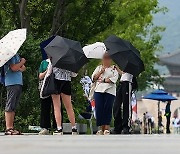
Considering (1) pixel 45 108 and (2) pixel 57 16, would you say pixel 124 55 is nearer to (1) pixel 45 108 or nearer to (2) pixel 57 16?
(1) pixel 45 108

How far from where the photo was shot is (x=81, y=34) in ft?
61.9

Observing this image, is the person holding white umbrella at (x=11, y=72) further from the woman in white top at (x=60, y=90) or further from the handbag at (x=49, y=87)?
the woman in white top at (x=60, y=90)

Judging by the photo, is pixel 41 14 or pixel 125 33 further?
pixel 125 33

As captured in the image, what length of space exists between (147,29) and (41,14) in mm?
18687

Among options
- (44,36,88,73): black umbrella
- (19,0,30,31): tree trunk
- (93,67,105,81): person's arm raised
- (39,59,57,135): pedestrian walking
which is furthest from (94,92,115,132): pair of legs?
(19,0,30,31): tree trunk

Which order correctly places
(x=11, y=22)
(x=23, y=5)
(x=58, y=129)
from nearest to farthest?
(x=58, y=129) → (x=23, y=5) → (x=11, y=22)

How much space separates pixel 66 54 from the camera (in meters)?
11.3

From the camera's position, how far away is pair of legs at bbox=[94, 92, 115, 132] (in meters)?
11.3

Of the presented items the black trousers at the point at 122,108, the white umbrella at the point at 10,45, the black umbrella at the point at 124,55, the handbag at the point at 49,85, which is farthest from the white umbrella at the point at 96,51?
the white umbrella at the point at 10,45

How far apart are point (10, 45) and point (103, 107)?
6.45 feet

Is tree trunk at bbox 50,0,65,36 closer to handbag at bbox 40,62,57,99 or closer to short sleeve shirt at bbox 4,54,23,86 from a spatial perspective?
handbag at bbox 40,62,57,99
